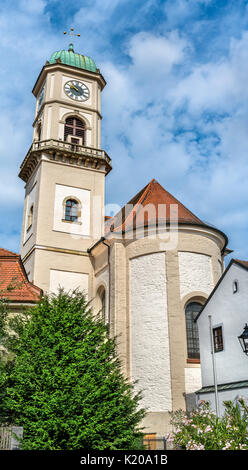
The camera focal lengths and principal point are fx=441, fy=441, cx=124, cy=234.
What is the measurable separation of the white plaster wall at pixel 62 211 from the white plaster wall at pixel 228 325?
10973 millimetres

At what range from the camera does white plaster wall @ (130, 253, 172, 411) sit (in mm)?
18781

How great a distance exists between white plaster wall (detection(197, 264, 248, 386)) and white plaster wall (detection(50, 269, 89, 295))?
9218 millimetres

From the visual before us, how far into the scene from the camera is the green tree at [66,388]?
10750 mm

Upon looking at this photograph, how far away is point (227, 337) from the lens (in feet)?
51.8

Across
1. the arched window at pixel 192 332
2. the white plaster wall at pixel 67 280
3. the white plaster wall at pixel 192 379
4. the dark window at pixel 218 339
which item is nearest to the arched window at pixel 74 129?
the white plaster wall at pixel 67 280

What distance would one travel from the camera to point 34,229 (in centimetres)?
2541

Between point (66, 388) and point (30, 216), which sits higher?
point (30, 216)

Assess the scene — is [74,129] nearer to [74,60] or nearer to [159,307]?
[74,60]

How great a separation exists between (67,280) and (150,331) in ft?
22.1

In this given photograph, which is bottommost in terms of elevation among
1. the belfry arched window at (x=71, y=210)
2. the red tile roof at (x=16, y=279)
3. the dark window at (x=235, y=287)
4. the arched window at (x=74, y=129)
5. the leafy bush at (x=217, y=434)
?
the leafy bush at (x=217, y=434)

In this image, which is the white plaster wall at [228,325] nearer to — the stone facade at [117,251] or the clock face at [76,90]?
the stone facade at [117,251]

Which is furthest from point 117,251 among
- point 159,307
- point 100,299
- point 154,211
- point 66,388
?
point 66,388
